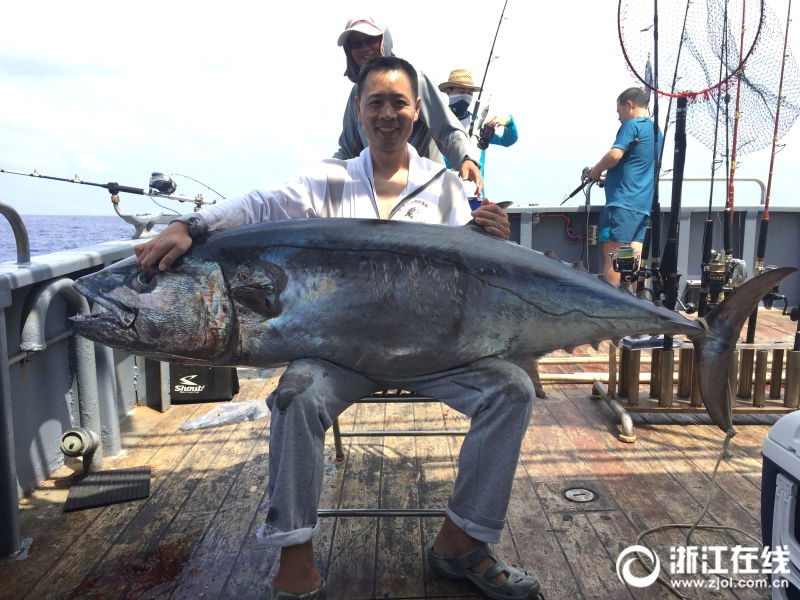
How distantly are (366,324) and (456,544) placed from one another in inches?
29.2

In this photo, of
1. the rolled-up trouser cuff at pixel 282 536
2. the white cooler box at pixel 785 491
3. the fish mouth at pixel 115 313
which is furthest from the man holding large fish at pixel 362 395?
the white cooler box at pixel 785 491

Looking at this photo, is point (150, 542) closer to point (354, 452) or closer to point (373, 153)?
point (354, 452)

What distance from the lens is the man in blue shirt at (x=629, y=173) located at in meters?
5.09

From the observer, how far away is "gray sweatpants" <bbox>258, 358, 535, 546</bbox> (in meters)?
1.60

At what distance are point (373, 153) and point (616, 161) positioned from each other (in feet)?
11.8

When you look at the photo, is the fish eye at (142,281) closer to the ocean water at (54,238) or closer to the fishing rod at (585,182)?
the ocean water at (54,238)

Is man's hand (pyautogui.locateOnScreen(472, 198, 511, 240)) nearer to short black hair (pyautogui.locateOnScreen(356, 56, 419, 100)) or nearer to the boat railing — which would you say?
short black hair (pyautogui.locateOnScreen(356, 56, 419, 100))

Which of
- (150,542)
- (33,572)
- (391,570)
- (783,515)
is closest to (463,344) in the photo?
(391,570)

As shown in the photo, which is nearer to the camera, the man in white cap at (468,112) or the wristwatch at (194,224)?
the wristwatch at (194,224)

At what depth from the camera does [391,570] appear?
6.12 feet

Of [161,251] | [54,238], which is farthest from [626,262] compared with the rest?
[54,238]

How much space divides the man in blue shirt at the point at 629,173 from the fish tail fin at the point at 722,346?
3423mm

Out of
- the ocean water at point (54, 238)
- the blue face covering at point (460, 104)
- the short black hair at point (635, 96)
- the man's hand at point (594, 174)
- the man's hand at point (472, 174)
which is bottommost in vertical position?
the ocean water at point (54, 238)

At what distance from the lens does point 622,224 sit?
17.5 ft
